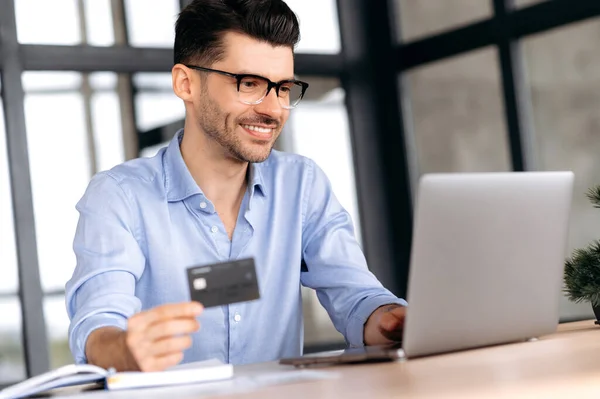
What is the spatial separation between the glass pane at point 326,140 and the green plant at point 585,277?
8.84 ft

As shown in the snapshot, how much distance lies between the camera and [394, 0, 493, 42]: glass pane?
4414 millimetres

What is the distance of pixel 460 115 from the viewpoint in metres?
4.52

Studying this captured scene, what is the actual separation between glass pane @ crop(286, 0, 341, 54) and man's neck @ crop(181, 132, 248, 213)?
8.31 ft

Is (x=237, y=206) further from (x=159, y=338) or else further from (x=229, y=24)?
(x=159, y=338)

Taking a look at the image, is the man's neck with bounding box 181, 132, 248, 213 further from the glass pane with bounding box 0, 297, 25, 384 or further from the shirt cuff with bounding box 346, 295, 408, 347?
the glass pane with bounding box 0, 297, 25, 384

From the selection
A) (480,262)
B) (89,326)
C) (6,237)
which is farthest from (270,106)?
(6,237)

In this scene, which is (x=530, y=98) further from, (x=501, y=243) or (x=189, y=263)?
(x=501, y=243)

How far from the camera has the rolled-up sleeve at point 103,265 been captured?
1.71m

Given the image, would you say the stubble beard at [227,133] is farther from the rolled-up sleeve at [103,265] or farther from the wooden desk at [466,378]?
the wooden desk at [466,378]

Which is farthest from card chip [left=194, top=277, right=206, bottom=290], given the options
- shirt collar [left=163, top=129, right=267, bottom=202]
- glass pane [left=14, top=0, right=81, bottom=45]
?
glass pane [left=14, top=0, right=81, bottom=45]

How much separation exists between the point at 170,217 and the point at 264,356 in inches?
→ 14.7

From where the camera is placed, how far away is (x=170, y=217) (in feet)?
6.81

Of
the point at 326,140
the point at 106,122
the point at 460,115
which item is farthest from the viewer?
the point at 326,140

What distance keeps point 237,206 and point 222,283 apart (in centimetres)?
85
